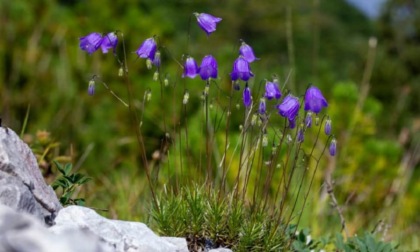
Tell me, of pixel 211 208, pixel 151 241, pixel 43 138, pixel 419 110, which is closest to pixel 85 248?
pixel 151 241

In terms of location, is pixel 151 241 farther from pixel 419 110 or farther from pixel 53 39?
pixel 419 110

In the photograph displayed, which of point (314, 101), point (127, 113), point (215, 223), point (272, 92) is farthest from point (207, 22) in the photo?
point (127, 113)

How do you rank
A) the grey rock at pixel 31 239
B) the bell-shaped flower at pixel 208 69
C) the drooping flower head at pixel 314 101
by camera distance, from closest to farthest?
the grey rock at pixel 31 239, the drooping flower head at pixel 314 101, the bell-shaped flower at pixel 208 69

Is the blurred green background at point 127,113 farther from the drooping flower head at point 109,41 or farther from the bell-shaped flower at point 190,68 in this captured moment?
the drooping flower head at point 109,41

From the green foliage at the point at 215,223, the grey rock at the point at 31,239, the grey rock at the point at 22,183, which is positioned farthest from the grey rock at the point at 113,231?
the grey rock at the point at 31,239

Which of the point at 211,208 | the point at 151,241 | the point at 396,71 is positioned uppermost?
the point at 396,71

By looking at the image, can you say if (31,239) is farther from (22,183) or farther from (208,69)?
(208,69)
